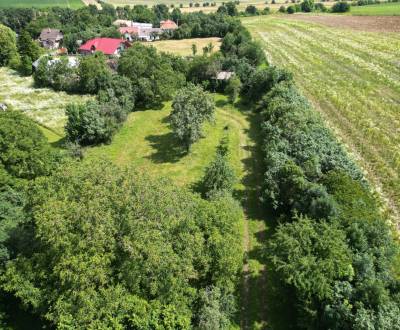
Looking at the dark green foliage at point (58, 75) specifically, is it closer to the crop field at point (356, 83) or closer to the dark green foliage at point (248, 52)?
the dark green foliage at point (248, 52)

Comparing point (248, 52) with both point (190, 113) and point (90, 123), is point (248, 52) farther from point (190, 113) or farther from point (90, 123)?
point (90, 123)

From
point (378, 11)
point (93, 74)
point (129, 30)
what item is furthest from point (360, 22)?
point (93, 74)

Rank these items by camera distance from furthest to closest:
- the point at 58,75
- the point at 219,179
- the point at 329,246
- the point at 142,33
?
the point at 142,33
the point at 58,75
the point at 219,179
the point at 329,246

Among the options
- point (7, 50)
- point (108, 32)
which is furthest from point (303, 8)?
point (7, 50)

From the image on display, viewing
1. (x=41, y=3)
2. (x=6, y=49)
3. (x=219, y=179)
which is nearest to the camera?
(x=219, y=179)

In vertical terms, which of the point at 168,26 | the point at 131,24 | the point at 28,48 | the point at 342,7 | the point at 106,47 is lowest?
the point at 106,47

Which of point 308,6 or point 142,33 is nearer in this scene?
point 142,33
